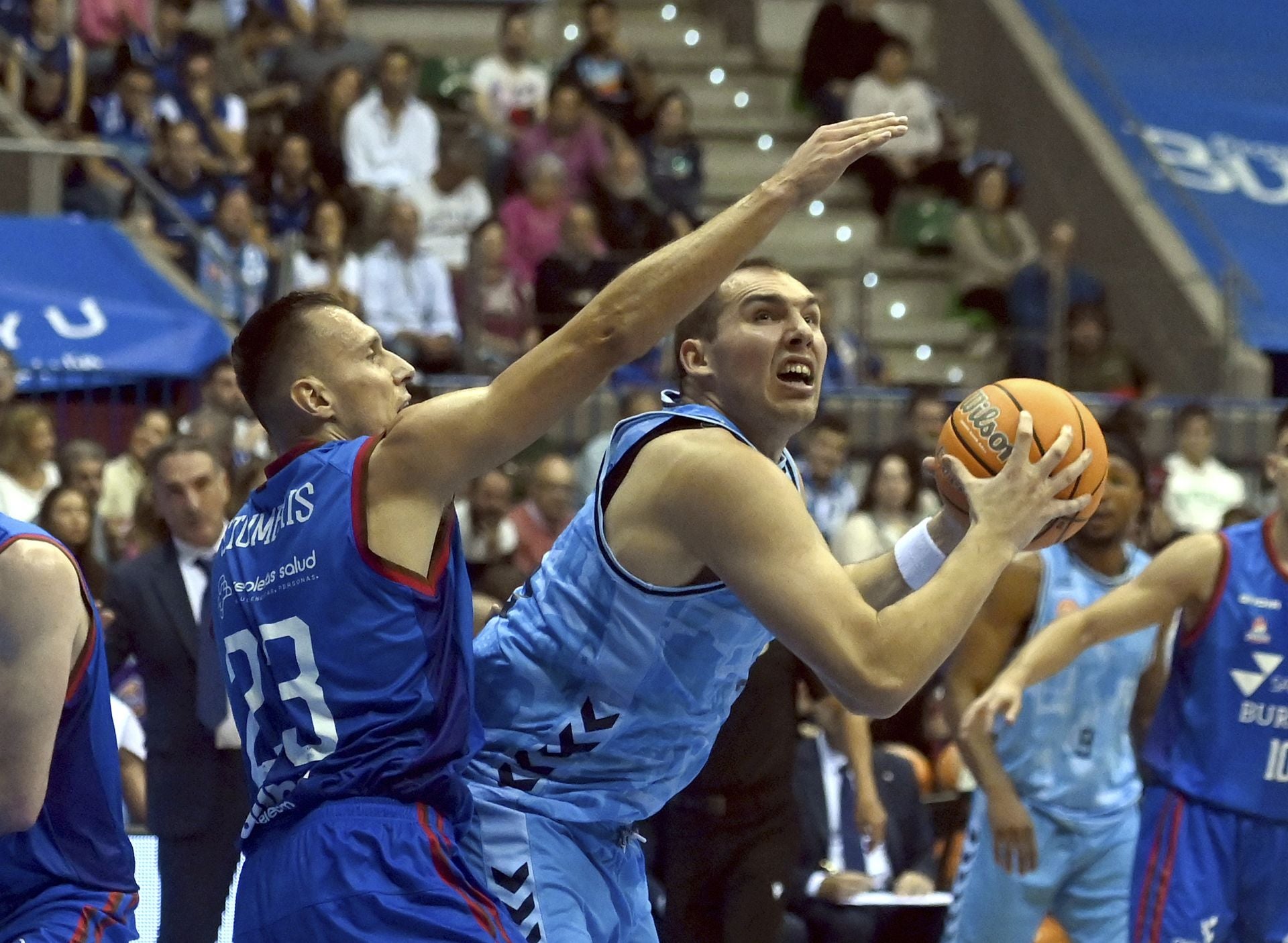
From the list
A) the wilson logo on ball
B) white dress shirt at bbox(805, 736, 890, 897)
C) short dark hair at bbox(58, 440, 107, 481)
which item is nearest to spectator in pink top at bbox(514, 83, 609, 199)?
short dark hair at bbox(58, 440, 107, 481)

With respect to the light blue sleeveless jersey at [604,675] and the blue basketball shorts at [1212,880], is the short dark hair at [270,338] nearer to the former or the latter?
the light blue sleeveless jersey at [604,675]

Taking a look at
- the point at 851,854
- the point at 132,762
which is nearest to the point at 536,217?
the point at 851,854

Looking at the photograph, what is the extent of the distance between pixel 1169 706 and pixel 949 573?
281 cm

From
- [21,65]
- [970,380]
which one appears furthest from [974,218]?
[21,65]

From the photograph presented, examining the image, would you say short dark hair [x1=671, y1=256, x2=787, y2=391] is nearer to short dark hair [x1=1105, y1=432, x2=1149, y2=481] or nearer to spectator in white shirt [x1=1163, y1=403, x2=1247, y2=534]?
short dark hair [x1=1105, y1=432, x2=1149, y2=481]

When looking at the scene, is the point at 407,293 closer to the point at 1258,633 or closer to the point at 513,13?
the point at 513,13

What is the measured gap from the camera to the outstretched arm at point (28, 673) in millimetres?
3830

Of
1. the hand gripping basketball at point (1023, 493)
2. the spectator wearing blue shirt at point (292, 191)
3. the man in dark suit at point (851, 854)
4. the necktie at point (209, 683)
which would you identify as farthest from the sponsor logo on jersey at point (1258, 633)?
the spectator wearing blue shirt at point (292, 191)

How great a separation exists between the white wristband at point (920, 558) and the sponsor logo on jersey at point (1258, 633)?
2086mm

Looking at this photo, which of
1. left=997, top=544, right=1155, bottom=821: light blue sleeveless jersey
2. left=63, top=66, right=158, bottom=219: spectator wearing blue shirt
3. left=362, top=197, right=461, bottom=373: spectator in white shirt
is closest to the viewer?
left=997, top=544, right=1155, bottom=821: light blue sleeveless jersey

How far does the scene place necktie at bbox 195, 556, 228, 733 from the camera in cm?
675

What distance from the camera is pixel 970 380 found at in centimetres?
1477

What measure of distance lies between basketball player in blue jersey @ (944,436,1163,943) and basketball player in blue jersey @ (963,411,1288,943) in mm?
533

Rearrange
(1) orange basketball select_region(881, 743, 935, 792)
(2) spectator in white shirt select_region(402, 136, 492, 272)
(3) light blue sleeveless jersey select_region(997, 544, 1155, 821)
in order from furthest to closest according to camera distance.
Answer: (2) spectator in white shirt select_region(402, 136, 492, 272) → (1) orange basketball select_region(881, 743, 935, 792) → (3) light blue sleeveless jersey select_region(997, 544, 1155, 821)
